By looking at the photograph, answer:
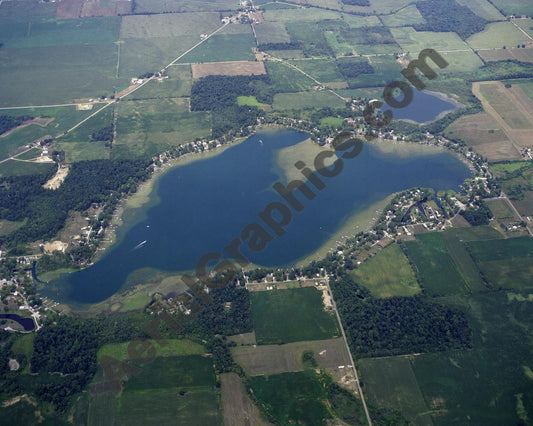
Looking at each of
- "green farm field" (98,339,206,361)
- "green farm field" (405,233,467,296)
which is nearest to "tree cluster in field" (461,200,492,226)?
"green farm field" (405,233,467,296)

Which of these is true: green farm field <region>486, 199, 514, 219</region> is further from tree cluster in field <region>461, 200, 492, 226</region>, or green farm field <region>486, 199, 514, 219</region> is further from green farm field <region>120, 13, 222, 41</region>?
green farm field <region>120, 13, 222, 41</region>

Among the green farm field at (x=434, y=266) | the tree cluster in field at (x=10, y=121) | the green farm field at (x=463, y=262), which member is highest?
the green farm field at (x=463, y=262)

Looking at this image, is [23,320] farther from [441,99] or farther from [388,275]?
[441,99]

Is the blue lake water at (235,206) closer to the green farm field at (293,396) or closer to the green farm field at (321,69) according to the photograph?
the green farm field at (293,396)

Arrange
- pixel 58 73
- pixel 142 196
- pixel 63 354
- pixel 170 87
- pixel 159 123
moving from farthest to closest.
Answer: pixel 58 73 → pixel 170 87 → pixel 159 123 → pixel 142 196 → pixel 63 354

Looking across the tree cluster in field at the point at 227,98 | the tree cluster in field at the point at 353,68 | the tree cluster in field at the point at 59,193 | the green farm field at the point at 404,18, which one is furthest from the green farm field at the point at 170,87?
the green farm field at the point at 404,18

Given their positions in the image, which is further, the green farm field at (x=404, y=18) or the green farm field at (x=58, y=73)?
the green farm field at (x=404, y=18)

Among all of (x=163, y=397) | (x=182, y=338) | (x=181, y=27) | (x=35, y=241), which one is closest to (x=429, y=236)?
(x=182, y=338)

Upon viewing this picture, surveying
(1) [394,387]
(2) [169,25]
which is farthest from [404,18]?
(1) [394,387]
